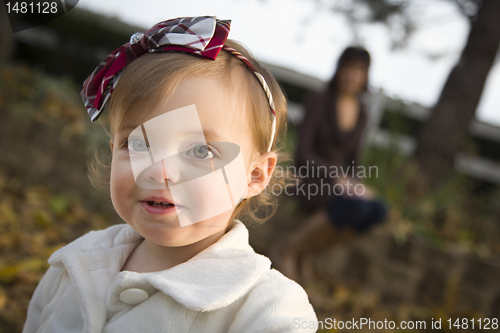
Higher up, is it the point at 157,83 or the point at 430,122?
the point at 157,83

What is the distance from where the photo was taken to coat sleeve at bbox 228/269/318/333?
2.54 feet

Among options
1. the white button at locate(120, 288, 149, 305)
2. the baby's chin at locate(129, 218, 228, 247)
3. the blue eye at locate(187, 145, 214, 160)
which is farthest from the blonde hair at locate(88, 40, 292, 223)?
the white button at locate(120, 288, 149, 305)

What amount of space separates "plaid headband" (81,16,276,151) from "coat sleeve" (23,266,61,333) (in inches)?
17.9

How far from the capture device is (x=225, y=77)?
862 mm

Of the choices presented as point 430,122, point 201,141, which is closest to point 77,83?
point 430,122

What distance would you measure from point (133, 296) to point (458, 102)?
368 centimetres

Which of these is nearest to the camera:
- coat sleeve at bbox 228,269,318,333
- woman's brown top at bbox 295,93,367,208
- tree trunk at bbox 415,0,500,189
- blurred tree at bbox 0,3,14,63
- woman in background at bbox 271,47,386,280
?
coat sleeve at bbox 228,269,318,333

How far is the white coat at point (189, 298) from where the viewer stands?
31.4 inches

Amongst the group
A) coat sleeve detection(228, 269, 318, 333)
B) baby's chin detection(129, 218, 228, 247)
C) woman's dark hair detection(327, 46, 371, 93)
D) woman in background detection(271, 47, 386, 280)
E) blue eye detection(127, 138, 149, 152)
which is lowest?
woman in background detection(271, 47, 386, 280)

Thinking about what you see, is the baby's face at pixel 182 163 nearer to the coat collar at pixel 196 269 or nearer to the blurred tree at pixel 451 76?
the coat collar at pixel 196 269

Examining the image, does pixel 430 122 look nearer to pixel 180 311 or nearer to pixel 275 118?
pixel 275 118

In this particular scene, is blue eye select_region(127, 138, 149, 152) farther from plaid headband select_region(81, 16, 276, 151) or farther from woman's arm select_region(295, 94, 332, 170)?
woman's arm select_region(295, 94, 332, 170)

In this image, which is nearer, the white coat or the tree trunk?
the white coat

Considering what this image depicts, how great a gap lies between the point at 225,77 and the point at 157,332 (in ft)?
1.86
